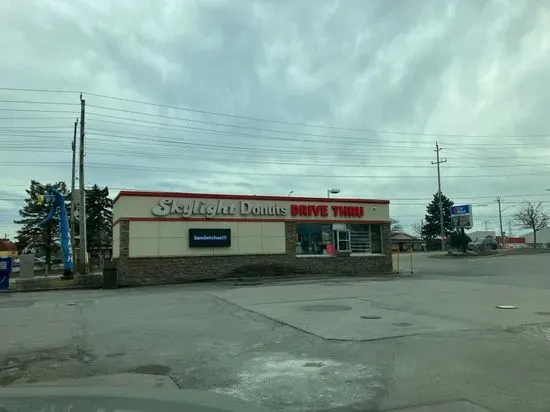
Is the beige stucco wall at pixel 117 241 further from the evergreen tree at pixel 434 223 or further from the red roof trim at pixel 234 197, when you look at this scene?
the evergreen tree at pixel 434 223

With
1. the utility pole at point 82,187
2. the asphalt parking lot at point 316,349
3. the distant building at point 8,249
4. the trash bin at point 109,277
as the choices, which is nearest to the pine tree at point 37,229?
the distant building at point 8,249

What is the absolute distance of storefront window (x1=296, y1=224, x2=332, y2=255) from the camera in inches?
1232

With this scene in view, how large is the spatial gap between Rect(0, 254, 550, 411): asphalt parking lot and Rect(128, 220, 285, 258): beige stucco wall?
11261 mm

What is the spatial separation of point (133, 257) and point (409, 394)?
22.3 m

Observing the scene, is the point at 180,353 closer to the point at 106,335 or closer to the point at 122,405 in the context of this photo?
the point at 106,335

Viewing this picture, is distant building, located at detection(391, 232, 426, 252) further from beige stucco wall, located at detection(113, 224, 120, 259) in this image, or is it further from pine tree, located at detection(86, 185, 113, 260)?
beige stucco wall, located at detection(113, 224, 120, 259)

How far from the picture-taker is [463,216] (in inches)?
2466

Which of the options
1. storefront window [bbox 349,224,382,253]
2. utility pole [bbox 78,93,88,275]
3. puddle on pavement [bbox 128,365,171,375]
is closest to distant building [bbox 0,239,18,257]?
utility pole [bbox 78,93,88,275]

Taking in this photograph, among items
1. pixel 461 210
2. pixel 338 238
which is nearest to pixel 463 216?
pixel 461 210

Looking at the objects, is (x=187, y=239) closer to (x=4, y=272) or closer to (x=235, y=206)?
(x=235, y=206)

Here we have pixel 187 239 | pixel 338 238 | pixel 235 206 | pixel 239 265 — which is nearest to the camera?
pixel 187 239

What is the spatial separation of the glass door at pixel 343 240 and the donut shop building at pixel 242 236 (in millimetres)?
62

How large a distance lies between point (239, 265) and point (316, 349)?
67.6ft

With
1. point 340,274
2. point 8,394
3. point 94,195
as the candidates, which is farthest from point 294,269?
point 94,195
